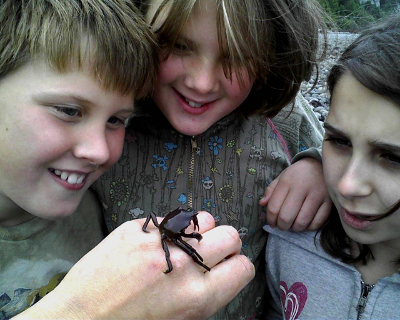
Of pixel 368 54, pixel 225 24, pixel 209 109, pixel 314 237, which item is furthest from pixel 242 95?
pixel 314 237

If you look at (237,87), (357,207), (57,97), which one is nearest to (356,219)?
(357,207)

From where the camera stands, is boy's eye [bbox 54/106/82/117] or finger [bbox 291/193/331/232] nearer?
boy's eye [bbox 54/106/82/117]

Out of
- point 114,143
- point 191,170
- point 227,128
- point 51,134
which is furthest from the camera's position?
point 227,128

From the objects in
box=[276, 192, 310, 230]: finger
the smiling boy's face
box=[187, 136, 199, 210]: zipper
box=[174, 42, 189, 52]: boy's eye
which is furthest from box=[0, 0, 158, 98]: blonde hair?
box=[276, 192, 310, 230]: finger

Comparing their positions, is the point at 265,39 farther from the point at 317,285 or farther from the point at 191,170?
the point at 317,285

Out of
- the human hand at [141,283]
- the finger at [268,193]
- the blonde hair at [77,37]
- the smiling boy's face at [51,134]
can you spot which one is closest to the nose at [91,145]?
the smiling boy's face at [51,134]

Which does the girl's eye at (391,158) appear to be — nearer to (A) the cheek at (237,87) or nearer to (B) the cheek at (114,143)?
(A) the cheek at (237,87)

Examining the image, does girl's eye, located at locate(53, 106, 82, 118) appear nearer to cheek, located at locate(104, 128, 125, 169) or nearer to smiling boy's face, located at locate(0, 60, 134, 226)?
smiling boy's face, located at locate(0, 60, 134, 226)
